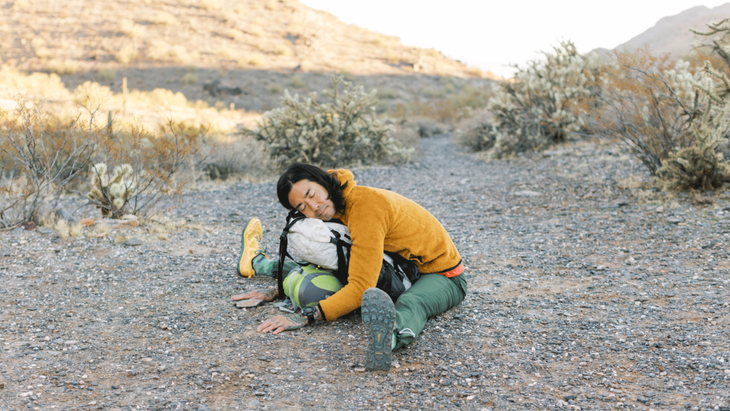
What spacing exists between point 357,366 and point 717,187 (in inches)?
207

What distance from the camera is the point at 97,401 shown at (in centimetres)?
219

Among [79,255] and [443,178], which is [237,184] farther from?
[79,255]

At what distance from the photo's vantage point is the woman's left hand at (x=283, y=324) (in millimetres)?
2928

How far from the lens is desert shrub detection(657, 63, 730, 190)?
5.29 m

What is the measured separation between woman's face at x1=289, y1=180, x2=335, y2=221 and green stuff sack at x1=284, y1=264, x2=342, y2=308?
1.39 ft

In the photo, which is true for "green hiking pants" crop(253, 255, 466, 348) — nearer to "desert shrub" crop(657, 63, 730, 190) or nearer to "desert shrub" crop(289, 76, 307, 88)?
"desert shrub" crop(657, 63, 730, 190)

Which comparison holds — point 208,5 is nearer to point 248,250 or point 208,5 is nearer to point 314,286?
point 248,250

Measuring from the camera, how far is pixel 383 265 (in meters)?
2.96

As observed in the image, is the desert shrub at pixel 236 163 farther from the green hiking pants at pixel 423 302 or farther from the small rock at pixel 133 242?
the green hiking pants at pixel 423 302

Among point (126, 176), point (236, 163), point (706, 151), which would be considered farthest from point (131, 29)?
point (706, 151)

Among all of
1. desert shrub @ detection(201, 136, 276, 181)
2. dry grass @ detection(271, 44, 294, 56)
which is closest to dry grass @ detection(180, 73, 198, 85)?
dry grass @ detection(271, 44, 294, 56)

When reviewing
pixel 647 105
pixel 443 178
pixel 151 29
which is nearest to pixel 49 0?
pixel 151 29

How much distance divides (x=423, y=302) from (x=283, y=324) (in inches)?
32.4

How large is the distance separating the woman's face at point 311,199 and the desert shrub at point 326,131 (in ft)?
22.3
